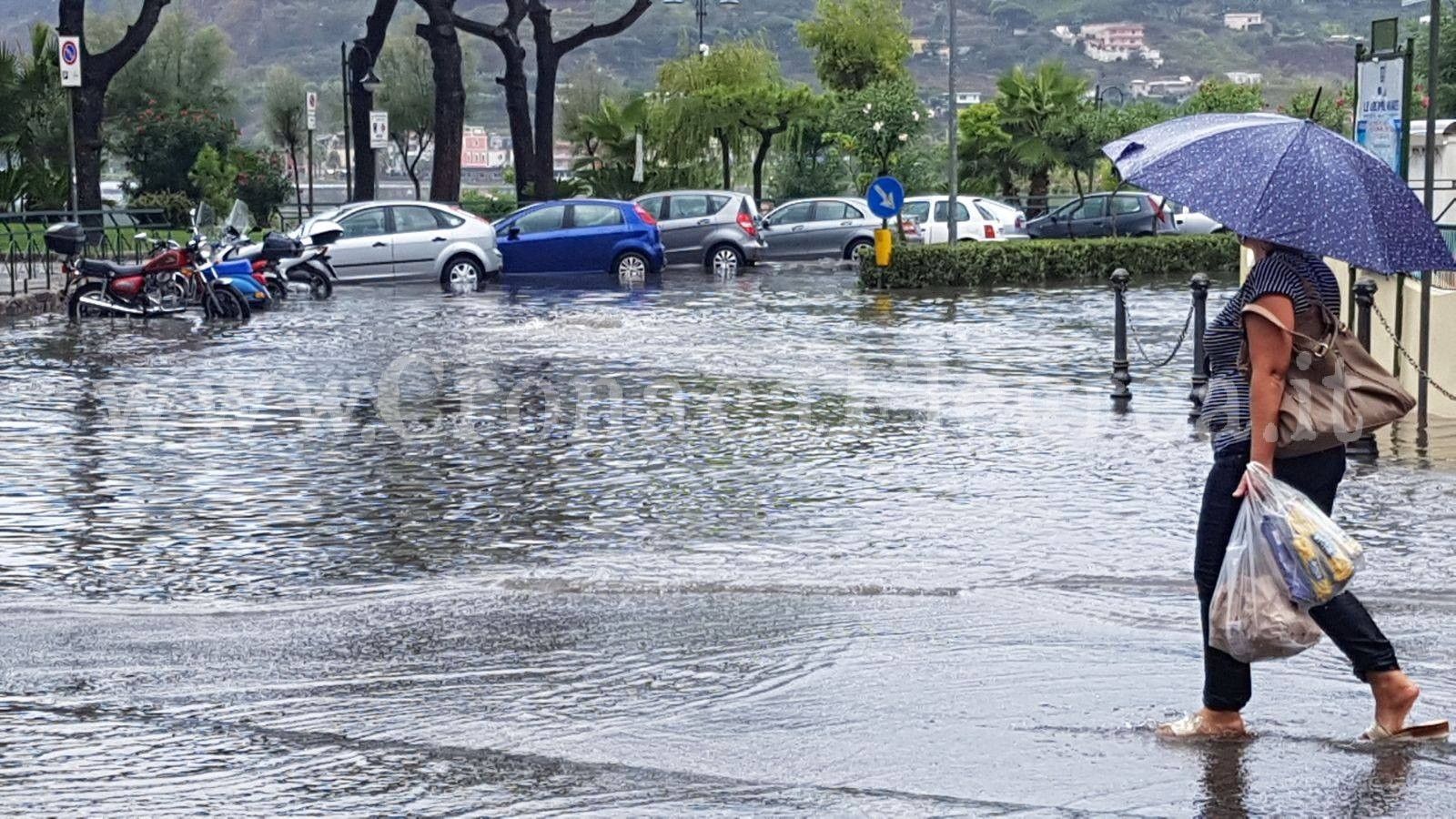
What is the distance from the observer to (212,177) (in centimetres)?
4791

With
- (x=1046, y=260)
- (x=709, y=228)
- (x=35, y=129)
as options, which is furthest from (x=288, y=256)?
(x=35, y=129)

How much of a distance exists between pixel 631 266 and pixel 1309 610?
85.7ft

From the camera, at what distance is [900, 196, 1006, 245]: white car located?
36.6 m

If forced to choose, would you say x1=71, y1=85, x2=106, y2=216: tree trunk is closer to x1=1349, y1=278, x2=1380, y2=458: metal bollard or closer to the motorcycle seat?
the motorcycle seat

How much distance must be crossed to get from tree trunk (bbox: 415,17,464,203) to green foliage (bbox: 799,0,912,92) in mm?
19824

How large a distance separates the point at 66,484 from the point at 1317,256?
25.2 ft

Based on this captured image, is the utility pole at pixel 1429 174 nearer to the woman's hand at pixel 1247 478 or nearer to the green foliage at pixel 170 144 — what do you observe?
the woman's hand at pixel 1247 478

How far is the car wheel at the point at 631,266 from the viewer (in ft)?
104

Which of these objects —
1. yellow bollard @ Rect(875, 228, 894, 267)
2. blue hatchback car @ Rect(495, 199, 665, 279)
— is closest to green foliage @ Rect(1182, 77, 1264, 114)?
blue hatchback car @ Rect(495, 199, 665, 279)

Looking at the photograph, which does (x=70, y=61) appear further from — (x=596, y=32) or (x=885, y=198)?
(x=596, y=32)

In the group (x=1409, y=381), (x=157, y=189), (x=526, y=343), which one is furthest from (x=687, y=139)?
(x=1409, y=381)

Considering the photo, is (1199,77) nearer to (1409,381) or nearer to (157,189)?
(157,189)

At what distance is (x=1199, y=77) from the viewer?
136500mm

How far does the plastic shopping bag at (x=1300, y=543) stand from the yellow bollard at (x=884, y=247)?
933 inches
